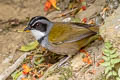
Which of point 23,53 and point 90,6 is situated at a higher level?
point 90,6

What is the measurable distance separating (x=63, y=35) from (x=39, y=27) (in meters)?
0.58

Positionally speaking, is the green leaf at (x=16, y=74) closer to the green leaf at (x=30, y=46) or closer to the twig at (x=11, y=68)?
the twig at (x=11, y=68)

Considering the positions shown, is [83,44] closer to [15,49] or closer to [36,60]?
[36,60]

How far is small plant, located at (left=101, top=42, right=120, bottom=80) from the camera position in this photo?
5727 mm

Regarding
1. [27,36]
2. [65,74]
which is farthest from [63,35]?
[27,36]

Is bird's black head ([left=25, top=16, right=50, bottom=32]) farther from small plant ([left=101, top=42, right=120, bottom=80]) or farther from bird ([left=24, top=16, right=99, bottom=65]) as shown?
small plant ([left=101, top=42, right=120, bottom=80])

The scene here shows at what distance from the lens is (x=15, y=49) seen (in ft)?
27.1

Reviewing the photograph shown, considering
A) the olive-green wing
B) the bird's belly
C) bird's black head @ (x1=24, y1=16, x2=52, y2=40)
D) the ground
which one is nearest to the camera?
the ground

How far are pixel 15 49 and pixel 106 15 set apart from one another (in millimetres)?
2542

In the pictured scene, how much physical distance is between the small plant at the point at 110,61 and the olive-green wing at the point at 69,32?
3.19 feet

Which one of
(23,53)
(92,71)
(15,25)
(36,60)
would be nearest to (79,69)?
(92,71)

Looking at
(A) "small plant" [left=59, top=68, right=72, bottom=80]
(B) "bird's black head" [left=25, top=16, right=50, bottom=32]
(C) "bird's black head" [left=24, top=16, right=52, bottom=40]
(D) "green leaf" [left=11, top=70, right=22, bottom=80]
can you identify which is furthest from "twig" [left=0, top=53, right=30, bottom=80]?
(A) "small plant" [left=59, top=68, right=72, bottom=80]

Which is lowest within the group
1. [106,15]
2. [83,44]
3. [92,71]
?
[92,71]

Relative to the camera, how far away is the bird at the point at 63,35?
6809mm
